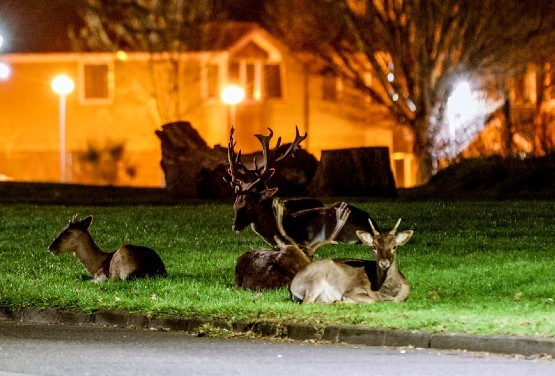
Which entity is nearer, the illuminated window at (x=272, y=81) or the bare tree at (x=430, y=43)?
the bare tree at (x=430, y=43)

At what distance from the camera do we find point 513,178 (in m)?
31.5

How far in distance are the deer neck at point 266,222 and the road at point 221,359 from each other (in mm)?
4790

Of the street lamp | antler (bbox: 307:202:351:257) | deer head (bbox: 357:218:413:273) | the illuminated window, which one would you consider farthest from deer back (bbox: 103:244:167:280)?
the illuminated window

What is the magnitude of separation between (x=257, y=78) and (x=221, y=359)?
4108cm

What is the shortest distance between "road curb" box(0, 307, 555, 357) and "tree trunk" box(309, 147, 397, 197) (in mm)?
14535

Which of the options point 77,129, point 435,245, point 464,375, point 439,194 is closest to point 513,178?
point 439,194

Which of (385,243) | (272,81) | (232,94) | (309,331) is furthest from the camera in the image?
(272,81)

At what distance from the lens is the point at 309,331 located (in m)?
13.3

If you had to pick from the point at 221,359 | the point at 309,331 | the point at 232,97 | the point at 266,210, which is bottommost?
the point at 221,359

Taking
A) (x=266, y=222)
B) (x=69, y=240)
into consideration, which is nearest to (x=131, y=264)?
(x=69, y=240)

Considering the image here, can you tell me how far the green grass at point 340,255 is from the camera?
1396 centimetres

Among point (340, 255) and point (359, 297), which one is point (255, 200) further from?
point (359, 297)

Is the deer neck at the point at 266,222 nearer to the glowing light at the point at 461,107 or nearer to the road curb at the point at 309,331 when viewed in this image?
the road curb at the point at 309,331

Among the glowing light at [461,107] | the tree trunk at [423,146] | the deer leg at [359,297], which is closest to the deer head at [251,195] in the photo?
the deer leg at [359,297]
